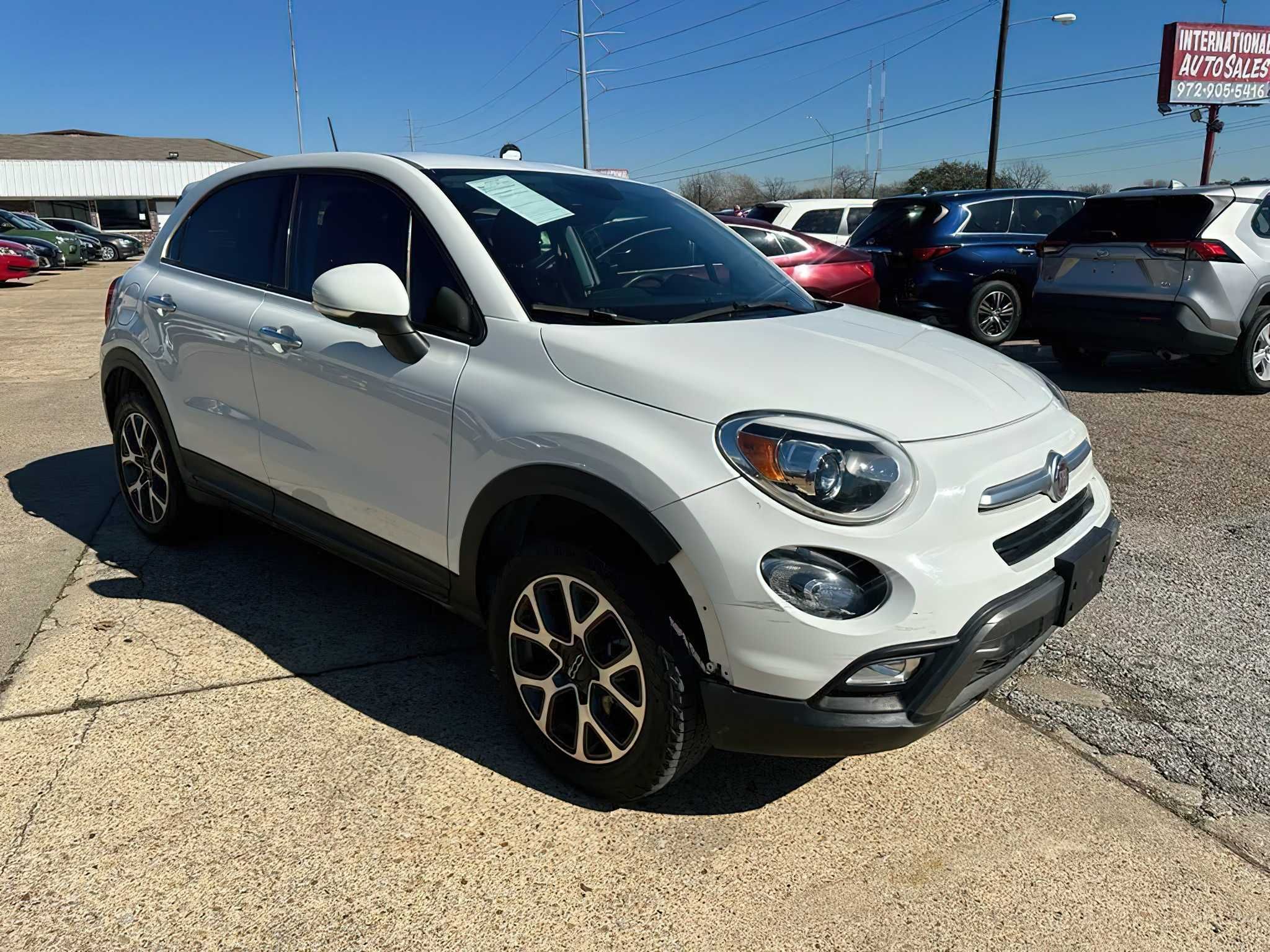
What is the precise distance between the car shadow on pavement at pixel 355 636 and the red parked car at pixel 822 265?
5899 millimetres

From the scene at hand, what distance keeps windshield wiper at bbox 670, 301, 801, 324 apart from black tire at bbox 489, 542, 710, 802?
859 millimetres

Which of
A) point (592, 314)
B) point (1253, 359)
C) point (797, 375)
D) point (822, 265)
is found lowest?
point (1253, 359)

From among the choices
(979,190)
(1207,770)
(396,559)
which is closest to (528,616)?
(396,559)

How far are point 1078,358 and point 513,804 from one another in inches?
345

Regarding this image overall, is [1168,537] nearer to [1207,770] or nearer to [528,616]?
[1207,770]

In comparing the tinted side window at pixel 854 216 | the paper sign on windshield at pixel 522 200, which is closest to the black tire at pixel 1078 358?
the tinted side window at pixel 854 216

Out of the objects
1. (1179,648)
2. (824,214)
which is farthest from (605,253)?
(824,214)

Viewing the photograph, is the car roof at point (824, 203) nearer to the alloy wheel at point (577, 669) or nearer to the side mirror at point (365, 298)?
the side mirror at point (365, 298)

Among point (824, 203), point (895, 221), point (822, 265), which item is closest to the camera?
point (822, 265)

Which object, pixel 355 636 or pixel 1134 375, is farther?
pixel 1134 375

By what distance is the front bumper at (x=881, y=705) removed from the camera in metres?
2.27

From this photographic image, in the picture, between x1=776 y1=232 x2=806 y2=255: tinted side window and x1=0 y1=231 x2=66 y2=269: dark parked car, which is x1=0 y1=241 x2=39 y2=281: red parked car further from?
x1=776 y1=232 x2=806 y2=255: tinted side window

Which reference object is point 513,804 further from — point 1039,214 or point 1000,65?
point 1000,65

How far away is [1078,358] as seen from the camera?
32.1ft
